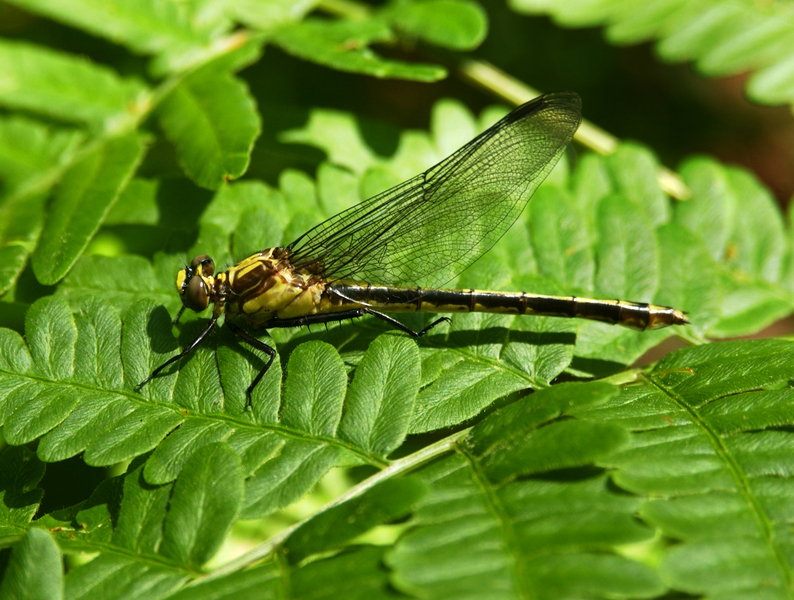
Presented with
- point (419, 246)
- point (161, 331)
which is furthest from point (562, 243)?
point (161, 331)

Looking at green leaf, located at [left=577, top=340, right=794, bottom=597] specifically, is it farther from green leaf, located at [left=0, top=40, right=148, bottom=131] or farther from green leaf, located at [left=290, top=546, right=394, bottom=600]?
green leaf, located at [left=0, top=40, right=148, bottom=131]

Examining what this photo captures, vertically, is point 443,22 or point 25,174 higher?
point 443,22

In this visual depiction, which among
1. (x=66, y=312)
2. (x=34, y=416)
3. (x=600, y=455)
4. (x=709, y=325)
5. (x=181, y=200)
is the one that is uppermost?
(x=181, y=200)

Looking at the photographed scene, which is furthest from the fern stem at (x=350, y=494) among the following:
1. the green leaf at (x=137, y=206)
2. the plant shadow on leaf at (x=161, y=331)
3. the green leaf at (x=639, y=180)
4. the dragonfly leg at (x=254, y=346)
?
the green leaf at (x=639, y=180)

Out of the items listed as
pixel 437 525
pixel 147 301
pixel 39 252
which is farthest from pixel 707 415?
pixel 39 252

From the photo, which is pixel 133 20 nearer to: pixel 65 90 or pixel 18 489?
pixel 65 90

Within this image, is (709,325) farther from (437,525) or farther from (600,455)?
(437,525)
